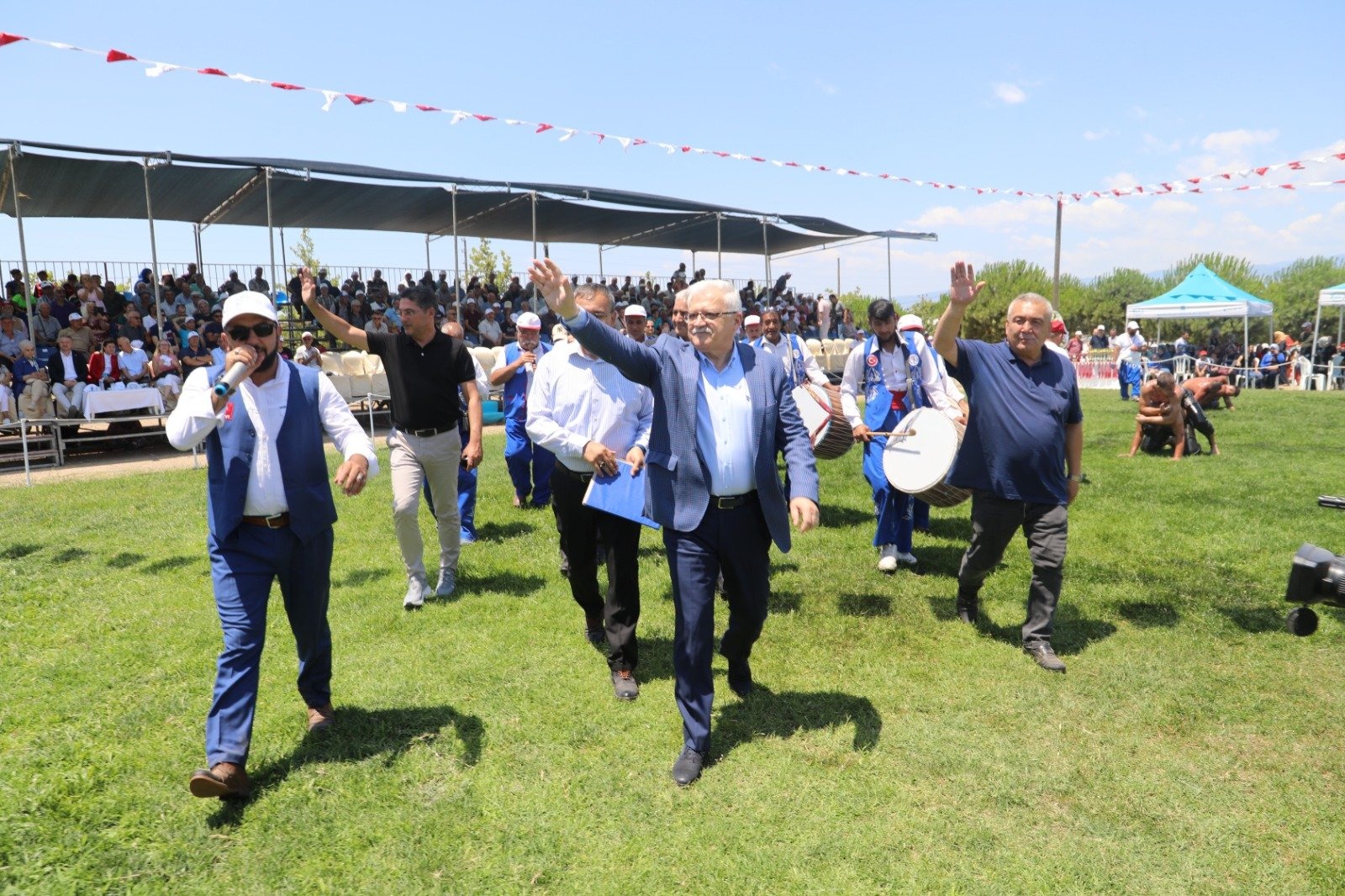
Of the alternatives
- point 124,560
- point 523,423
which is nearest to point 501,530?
point 523,423

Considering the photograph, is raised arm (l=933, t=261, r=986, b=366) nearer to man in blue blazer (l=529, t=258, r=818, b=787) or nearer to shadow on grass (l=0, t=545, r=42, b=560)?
man in blue blazer (l=529, t=258, r=818, b=787)

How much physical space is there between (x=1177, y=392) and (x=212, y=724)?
41.7ft

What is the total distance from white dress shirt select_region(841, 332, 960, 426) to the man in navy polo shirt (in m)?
1.41

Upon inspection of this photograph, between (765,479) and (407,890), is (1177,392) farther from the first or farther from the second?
(407,890)

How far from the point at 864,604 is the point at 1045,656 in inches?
51.5

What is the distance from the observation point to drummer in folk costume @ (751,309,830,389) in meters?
7.86

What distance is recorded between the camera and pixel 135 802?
3434mm

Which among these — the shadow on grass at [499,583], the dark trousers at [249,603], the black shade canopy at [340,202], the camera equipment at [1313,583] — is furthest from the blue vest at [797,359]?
the black shade canopy at [340,202]

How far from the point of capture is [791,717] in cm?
423

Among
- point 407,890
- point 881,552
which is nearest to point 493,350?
point 881,552

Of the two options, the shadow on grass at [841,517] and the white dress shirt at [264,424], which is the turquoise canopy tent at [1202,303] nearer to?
the shadow on grass at [841,517]

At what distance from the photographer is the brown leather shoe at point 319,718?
4020mm

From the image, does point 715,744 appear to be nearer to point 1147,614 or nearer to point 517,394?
point 1147,614

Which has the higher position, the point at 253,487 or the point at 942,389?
the point at 942,389
